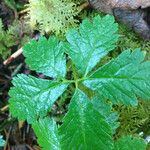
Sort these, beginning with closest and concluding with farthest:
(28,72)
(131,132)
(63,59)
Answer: (63,59), (131,132), (28,72)

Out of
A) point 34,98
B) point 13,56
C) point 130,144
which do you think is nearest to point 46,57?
point 34,98

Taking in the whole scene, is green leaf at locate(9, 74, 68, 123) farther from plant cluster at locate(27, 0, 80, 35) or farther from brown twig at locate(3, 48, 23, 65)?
brown twig at locate(3, 48, 23, 65)

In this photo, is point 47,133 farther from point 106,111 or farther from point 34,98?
point 106,111

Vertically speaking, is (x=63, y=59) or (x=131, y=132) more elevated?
(x=63, y=59)

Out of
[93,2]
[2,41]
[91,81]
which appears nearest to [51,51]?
[91,81]

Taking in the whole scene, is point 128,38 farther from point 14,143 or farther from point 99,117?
point 14,143
